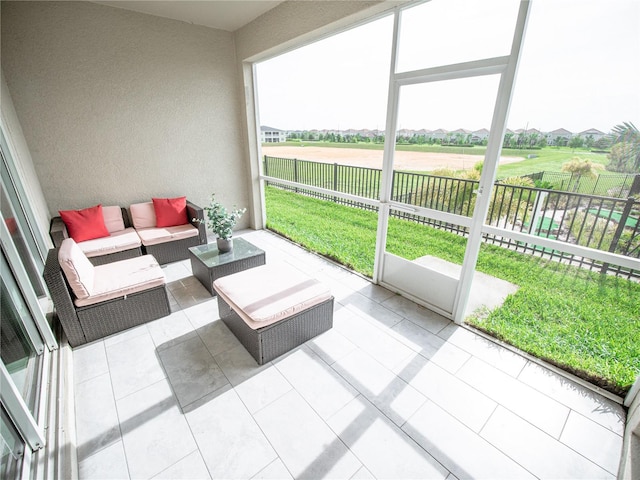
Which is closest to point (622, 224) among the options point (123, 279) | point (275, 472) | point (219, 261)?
point (275, 472)

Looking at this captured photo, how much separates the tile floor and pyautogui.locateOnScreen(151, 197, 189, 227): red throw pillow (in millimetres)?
1799

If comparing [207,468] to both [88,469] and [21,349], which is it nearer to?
[88,469]

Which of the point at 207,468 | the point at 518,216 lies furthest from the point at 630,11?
the point at 207,468

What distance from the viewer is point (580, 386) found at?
195 centimetres

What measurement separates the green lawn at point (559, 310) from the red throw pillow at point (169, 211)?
2.52m

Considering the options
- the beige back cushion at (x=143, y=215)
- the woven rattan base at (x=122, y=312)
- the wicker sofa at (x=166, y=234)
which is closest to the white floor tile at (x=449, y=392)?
the woven rattan base at (x=122, y=312)

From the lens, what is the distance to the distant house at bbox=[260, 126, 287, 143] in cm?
472

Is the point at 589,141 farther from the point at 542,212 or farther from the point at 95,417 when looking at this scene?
the point at 95,417

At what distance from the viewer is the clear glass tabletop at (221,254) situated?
305cm

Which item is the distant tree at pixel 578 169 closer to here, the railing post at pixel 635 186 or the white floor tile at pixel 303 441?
the railing post at pixel 635 186

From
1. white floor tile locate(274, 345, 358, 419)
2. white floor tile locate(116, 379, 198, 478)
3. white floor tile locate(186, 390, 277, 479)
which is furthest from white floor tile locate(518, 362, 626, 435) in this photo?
white floor tile locate(116, 379, 198, 478)

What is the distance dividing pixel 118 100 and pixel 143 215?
1.45 m

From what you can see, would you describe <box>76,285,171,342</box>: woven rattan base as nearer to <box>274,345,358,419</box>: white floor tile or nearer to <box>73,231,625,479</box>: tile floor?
<box>73,231,625,479</box>: tile floor

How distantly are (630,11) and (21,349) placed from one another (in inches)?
158
